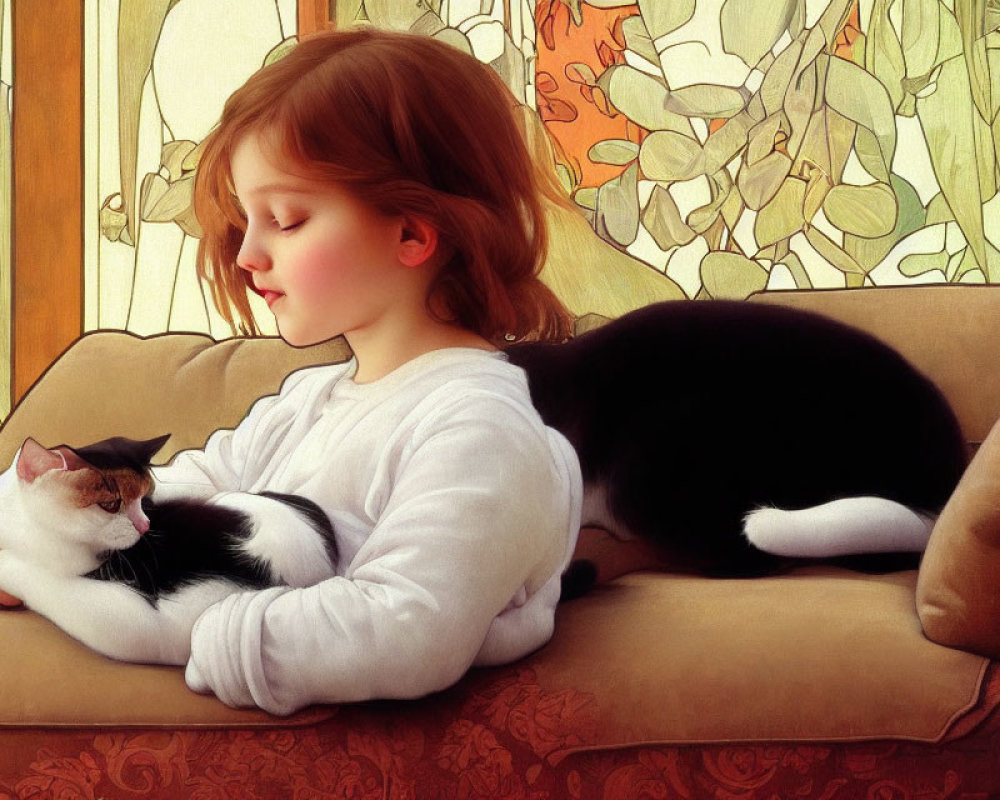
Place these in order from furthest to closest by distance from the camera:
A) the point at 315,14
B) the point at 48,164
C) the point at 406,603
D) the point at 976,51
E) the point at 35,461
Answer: the point at 48,164 < the point at 315,14 < the point at 976,51 < the point at 35,461 < the point at 406,603

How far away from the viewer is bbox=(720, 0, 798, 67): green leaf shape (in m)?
1.68

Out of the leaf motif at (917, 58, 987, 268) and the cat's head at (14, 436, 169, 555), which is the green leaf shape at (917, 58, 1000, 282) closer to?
the leaf motif at (917, 58, 987, 268)

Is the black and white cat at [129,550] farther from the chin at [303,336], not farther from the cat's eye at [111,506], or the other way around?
the chin at [303,336]

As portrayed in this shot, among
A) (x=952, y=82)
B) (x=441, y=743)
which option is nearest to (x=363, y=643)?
(x=441, y=743)

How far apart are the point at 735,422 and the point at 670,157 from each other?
2.04 feet

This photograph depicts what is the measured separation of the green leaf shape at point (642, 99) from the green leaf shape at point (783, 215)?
175 mm

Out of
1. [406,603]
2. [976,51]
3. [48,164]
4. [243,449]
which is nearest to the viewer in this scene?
[406,603]

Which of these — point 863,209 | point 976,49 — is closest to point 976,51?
point 976,49

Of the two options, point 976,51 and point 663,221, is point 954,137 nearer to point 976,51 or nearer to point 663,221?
point 976,51

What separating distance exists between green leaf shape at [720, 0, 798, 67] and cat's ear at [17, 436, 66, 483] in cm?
122

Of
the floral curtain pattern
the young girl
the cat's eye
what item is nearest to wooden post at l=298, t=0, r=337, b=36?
the floral curtain pattern

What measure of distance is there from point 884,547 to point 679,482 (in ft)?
0.76

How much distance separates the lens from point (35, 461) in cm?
97

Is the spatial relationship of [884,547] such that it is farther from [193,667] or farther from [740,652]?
[193,667]
